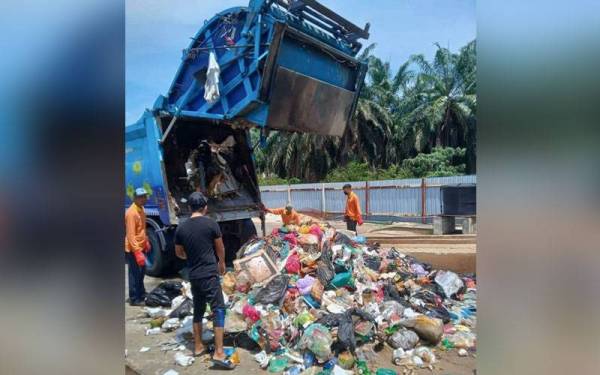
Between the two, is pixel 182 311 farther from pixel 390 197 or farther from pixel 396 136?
pixel 396 136

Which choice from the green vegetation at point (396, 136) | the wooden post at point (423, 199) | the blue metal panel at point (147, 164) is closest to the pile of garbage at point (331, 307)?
the blue metal panel at point (147, 164)

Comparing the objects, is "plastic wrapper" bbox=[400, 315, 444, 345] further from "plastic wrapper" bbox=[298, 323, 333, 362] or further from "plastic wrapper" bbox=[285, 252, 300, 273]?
"plastic wrapper" bbox=[285, 252, 300, 273]

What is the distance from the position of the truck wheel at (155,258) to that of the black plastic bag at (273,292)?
211cm

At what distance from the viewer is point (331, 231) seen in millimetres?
5566

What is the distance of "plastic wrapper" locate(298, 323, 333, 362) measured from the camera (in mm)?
3078

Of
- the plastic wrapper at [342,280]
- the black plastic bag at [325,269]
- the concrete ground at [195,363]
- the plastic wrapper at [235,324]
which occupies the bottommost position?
the concrete ground at [195,363]

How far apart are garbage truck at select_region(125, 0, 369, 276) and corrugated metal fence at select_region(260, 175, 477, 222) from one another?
673 centimetres

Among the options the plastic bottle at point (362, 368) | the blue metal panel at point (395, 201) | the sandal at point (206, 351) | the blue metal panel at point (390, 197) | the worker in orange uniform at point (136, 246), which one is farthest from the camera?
the blue metal panel at point (395, 201)

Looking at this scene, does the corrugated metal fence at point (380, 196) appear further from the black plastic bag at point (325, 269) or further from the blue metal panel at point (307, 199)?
the black plastic bag at point (325, 269)

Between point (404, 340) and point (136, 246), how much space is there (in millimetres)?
2895

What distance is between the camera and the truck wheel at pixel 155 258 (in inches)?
217

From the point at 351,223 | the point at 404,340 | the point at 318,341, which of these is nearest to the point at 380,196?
the point at 351,223
